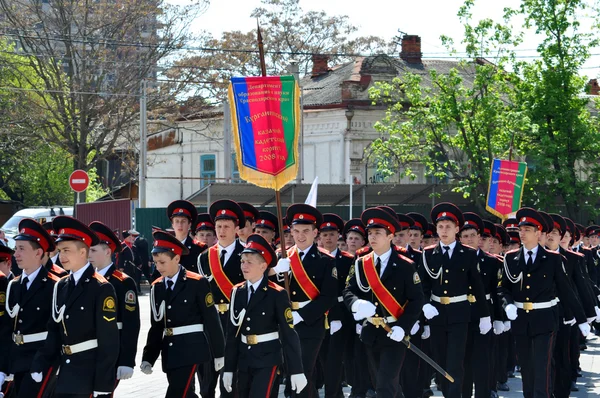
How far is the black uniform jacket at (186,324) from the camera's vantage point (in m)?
8.39

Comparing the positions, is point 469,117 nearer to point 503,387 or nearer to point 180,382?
point 503,387

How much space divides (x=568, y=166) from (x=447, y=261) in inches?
730

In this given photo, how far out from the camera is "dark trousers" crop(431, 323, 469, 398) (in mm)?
10500

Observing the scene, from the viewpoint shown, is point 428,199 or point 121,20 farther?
point 121,20

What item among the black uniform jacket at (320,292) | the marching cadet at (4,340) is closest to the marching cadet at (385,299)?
the black uniform jacket at (320,292)

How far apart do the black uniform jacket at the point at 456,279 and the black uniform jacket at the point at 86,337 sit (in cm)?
419

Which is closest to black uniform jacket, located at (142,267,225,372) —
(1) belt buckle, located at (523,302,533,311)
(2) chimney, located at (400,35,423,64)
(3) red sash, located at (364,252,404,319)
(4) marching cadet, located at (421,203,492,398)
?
(3) red sash, located at (364,252,404,319)

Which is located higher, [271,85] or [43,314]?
[271,85]

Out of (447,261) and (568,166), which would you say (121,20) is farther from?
(447,261)

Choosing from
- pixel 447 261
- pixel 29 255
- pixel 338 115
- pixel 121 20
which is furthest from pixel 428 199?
pixel 29 255

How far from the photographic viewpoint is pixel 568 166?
2839 cm

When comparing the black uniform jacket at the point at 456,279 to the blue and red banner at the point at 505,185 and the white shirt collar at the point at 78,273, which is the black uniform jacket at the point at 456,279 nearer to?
the white shirt collar at the point at 78,273

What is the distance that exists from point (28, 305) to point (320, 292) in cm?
299

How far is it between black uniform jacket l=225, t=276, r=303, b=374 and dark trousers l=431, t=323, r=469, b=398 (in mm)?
2992
